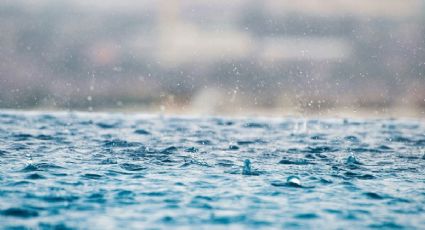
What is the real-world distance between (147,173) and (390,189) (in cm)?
723

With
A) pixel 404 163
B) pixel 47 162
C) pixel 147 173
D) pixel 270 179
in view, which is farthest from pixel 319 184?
pixel 47 162

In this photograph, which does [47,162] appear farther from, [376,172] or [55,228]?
[376,172]

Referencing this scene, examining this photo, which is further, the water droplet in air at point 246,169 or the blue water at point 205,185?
the water droplet in air at point 246,169

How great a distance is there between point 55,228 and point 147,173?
239 inches

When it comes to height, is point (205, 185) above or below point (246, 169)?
below

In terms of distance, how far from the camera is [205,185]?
44.6ft

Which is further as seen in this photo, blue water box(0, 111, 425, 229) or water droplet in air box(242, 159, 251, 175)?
water droplet in air box(242, 159, 251, 175)

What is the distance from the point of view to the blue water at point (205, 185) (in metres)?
10.2

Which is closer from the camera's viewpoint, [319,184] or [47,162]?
[319,184]

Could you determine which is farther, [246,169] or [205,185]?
[246,169]

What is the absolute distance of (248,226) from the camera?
971cm

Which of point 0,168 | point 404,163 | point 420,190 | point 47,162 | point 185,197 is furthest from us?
A: point 404,163

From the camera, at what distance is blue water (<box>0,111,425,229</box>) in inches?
401

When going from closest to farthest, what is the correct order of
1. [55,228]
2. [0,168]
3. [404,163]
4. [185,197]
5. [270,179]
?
[55,228] < [185,197] < [270,179] < [0,168] < [404,163]
